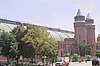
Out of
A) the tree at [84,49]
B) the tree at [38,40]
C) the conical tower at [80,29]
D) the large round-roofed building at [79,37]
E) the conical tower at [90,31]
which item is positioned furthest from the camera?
the conical tower at [90,31]

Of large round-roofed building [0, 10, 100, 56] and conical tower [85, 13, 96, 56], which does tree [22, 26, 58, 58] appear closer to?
large round-roofed building [0, 10, 100, 56]

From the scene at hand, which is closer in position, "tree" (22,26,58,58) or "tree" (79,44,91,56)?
"tree" (22,26,58,58)

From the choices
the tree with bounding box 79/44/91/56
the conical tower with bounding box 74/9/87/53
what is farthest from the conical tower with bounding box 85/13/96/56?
the tree with bounding box 79/44/91/56

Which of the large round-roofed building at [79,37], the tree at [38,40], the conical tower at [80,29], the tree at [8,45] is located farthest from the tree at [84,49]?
the tree at [8,45]

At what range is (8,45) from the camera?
69062 mm

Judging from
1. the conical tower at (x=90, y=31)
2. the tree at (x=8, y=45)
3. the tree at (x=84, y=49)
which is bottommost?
the tree at (x=84, y=49)

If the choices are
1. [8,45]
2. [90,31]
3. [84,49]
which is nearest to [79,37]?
[84,49]

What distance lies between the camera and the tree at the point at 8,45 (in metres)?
67.3

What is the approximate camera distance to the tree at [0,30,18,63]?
67312 millimetres

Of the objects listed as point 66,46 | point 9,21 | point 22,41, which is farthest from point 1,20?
point 22,41

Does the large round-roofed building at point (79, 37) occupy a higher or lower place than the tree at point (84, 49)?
higher

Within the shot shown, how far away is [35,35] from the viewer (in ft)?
221

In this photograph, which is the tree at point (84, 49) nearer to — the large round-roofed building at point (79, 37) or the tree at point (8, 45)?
the large round-roofed building at point (79, 37)

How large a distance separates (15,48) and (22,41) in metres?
2.19
